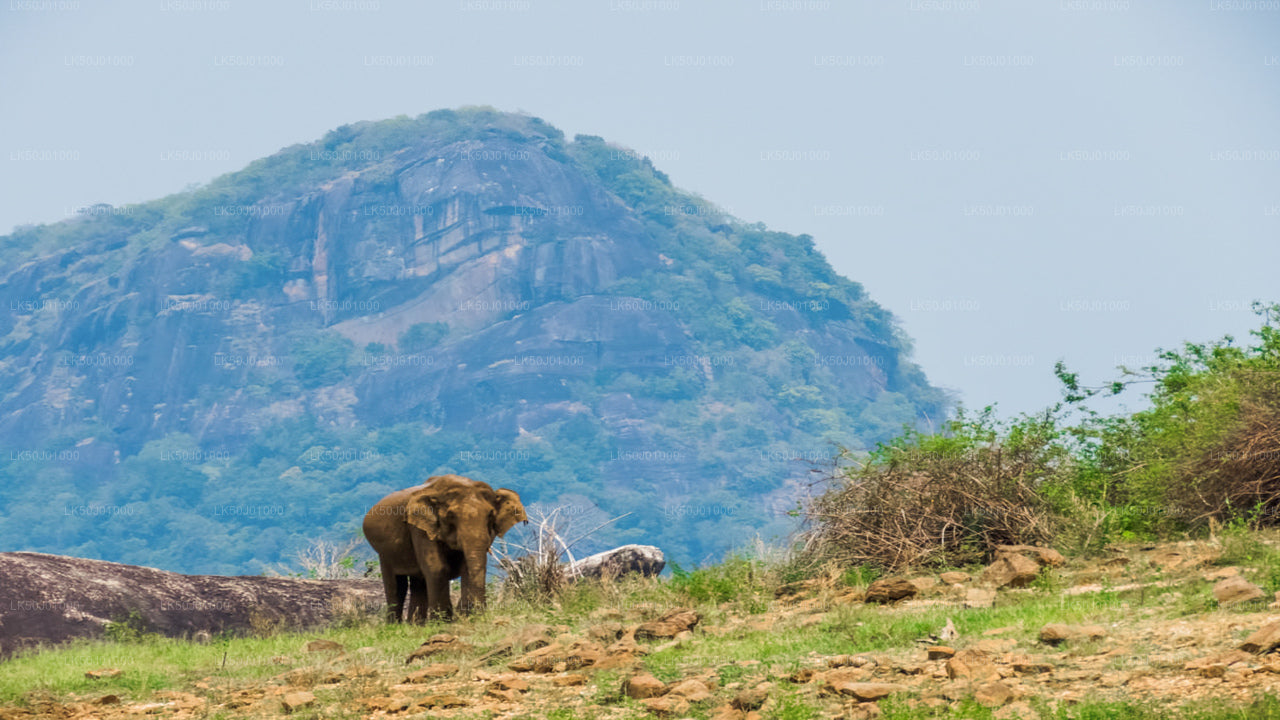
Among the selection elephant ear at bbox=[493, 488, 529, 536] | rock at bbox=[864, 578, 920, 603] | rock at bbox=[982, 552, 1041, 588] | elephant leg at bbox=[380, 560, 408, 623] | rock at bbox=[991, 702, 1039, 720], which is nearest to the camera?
rock at bbox=[991, 702, 1039, 720]

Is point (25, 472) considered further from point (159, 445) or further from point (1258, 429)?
point (1258, 429)

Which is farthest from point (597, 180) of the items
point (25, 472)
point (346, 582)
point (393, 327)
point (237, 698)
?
point (237, 698)

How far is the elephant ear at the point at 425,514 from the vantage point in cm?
1532

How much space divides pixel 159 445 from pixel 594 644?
11979 centimetres

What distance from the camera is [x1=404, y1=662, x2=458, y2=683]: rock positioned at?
30.6 ft

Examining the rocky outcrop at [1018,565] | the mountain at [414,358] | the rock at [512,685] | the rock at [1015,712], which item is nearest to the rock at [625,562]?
the rocky outcrop at [1018,565]

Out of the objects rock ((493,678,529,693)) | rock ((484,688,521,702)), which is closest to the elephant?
rock ((493,678,529,693))

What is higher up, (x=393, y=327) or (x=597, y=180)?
(x=597, y=180)

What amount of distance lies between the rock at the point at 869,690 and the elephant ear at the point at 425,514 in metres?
8.95

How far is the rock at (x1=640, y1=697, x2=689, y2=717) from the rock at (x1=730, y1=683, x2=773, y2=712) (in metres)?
0.32

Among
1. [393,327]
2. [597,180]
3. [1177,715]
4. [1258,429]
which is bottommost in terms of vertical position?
[1177,715]

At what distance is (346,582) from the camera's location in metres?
19.2

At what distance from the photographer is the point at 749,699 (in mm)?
7344

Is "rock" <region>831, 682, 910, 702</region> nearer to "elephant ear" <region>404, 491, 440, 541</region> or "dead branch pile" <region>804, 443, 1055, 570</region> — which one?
"dead branch pile" <region>804, 443, 1055, 570</region>
